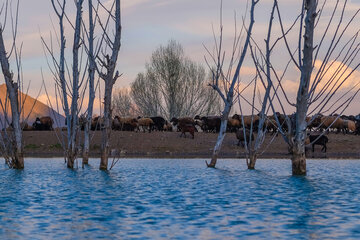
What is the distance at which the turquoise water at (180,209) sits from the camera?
28.2 ft

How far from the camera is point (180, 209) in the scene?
11.0 metres

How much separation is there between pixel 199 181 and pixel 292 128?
131 inches

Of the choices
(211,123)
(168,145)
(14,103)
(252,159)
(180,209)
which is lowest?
(180,209)

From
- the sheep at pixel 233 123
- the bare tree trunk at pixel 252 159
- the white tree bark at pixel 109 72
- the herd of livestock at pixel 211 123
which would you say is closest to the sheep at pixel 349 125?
the herd of livestock at pixel 211 123

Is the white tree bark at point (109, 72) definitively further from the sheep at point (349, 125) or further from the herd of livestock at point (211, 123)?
the sheep at point (349, 125)

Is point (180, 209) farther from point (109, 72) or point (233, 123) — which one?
point (233, 123)

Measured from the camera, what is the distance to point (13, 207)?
451 inches

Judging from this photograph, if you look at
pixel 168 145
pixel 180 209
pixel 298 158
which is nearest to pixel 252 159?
pixel 298 158

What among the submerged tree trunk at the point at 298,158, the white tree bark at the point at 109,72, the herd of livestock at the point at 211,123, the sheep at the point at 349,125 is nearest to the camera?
the submerged tree trunk at the point at 298,158

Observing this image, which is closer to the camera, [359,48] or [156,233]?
[156,233]

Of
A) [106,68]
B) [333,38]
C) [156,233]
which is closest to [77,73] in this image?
[106,68]

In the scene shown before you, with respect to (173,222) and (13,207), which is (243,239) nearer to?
(173,222)

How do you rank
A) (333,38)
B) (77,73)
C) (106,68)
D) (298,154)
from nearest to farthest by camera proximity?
1. (333,38)
2. (298,154)
3. (106,68)
4. (77,73)

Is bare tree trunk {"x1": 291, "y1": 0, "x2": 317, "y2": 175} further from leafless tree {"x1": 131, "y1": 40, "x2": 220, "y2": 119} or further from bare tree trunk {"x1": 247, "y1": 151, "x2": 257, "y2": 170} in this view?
leafless tree {"x1": 131, "y1": 40, "x2": 220, "y2": 119}
